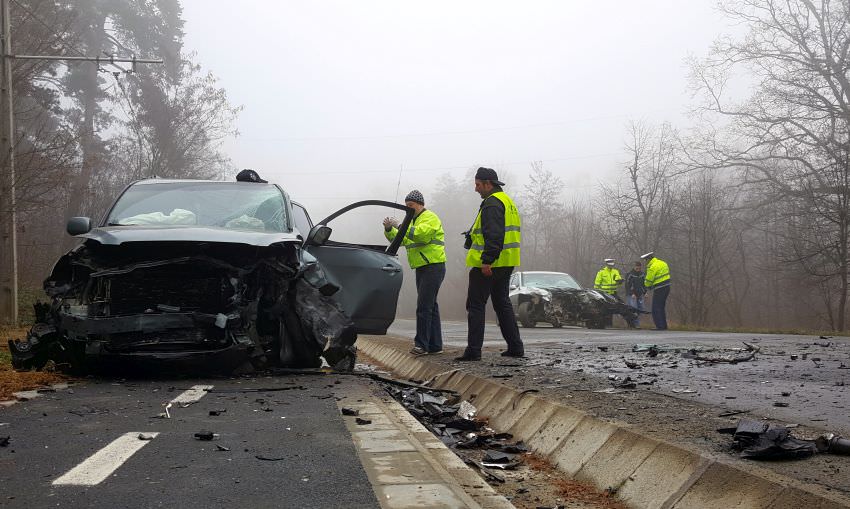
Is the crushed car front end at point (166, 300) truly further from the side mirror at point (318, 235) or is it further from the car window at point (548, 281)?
the car window at point (548, 281)

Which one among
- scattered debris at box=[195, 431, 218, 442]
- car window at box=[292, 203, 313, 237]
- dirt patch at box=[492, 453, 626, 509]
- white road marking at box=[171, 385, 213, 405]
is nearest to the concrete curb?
dirt patch at box=[492, 453, 626, 509]

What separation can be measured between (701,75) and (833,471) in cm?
3201

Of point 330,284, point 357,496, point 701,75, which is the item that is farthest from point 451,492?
point 701,75

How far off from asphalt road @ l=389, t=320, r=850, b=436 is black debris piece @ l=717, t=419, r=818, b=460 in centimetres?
60

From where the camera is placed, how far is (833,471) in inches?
126

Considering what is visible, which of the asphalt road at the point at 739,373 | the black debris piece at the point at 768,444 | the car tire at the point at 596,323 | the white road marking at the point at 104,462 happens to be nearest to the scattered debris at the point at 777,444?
the black debris piece at the point at 768,444

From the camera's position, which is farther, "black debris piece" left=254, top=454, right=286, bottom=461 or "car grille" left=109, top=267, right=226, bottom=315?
"car grille" left=109, top=267, right=226, bottom=315

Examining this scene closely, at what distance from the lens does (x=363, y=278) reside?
845cm

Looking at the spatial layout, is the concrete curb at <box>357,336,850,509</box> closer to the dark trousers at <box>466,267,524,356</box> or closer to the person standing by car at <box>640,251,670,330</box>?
the dark trousers at <box>466,267,524,356</box>

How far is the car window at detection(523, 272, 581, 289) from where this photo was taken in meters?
20.9

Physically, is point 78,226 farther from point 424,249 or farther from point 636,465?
point 636,465

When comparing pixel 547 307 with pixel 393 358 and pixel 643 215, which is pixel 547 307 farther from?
pixel 643 215

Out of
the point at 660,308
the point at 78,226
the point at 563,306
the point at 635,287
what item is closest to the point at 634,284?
the point at 635,287

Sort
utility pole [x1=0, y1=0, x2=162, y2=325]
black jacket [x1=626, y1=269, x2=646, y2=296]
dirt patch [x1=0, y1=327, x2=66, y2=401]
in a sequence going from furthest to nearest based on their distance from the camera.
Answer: black jacket [x1=626, y1=269, x2=646, y2=296], utility pole [x1=0, y1=0, x2=162, y2=325], dirt patch [x1=0, y1=327, x2=66, y2=401]
